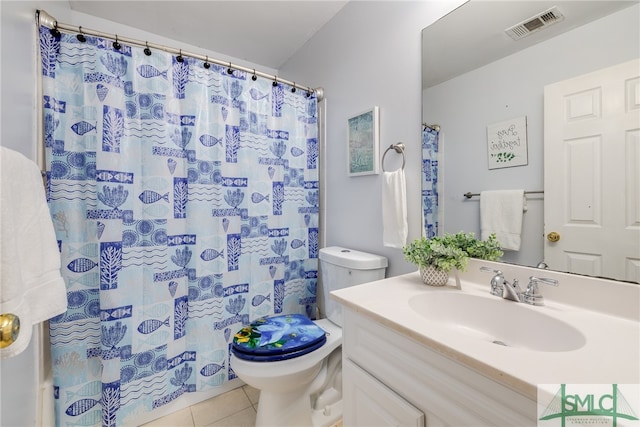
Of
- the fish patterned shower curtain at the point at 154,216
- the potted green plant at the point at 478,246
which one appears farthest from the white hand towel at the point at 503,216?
the fish patterned shower curtain at the point at 154,216

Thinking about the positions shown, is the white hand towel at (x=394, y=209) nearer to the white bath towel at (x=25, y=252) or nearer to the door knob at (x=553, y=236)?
the door knob at (x=553, y=236)

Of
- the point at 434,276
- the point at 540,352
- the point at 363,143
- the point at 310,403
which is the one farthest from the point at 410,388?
the point at 363,143

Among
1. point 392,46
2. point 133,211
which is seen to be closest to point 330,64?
point 392,46

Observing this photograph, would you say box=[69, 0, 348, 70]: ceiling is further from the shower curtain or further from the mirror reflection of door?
the mirror reflection of door

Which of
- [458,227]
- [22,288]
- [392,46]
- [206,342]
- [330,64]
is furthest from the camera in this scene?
[330,64]

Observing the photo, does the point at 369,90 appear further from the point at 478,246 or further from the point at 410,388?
the point at 410,388

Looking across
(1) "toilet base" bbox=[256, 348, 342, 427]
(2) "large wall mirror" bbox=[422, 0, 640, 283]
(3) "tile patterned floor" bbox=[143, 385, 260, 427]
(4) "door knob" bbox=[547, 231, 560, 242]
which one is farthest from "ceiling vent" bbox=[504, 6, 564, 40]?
(3) "tile patterned floor" bbox=[143, 385, 260, 427]

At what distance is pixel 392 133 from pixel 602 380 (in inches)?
44.2

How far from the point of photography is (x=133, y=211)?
1.25 m

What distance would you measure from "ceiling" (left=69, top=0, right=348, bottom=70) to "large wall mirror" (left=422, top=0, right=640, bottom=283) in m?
0.87

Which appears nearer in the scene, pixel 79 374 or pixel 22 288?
pixel 22 288

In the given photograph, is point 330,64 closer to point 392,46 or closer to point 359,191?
point 392,46

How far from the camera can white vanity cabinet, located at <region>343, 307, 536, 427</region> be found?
522 millimetres

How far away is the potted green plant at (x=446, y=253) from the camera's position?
96cm
